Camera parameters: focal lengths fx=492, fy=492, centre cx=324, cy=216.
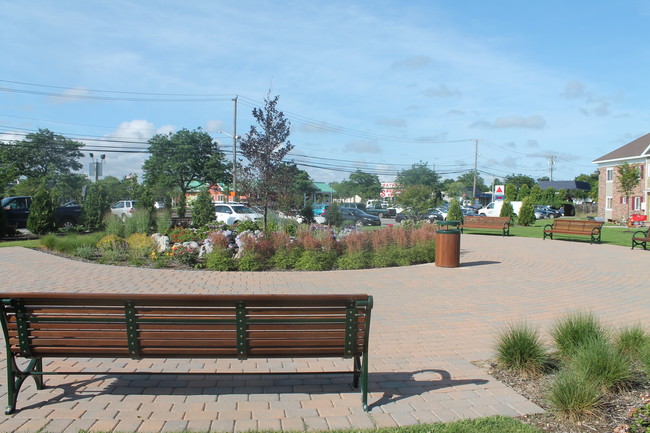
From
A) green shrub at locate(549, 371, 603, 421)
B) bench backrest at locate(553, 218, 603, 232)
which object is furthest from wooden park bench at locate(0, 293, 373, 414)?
bench backrest at locate(553, 218, 603, 232)

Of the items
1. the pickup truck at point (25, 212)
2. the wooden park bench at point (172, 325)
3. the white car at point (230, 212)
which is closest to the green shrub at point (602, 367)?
the wooden park bench at point (172, 325)

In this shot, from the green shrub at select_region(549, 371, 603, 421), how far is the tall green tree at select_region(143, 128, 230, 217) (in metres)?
56.5

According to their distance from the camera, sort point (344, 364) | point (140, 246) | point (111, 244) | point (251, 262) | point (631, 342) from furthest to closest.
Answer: point (111, 244), point (140, 246), point (251, 262), point (344, 364), point (631, 342)

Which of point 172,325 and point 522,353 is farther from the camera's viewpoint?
point 522,353

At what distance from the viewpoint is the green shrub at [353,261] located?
1191cm

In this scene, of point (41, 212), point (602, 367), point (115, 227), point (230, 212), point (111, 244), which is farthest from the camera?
point (230, 212)

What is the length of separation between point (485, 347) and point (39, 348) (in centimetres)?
444

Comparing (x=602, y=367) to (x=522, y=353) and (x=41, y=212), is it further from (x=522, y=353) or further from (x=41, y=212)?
(x=41, y=212)

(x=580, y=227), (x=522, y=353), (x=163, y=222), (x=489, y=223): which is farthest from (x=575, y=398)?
(x=489, y=223)

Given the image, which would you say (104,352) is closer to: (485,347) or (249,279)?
(485,347)

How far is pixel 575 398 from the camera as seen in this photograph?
3645mm

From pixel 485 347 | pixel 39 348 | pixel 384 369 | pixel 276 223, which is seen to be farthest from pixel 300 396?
pixel 276 223

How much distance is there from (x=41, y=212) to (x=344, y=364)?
64.0 ft

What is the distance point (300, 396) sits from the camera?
4074 mm
